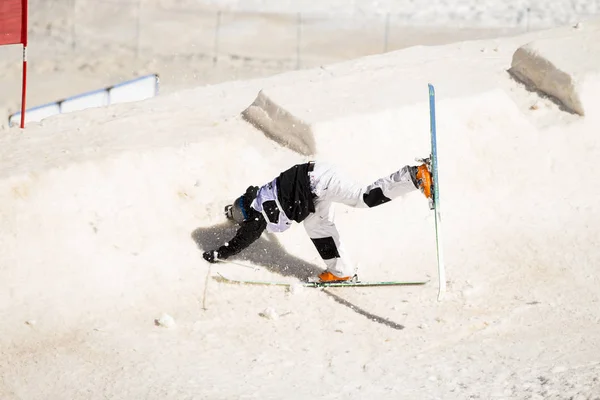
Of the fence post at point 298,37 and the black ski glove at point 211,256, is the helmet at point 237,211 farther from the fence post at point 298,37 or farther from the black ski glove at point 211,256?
the fence post at point 298,37

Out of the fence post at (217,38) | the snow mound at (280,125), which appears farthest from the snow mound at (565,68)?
the fence post at (217,38)

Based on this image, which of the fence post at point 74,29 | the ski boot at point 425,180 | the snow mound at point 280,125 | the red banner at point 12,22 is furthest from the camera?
the fence post at point 74,29

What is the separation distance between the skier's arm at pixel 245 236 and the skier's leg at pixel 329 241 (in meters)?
0.37

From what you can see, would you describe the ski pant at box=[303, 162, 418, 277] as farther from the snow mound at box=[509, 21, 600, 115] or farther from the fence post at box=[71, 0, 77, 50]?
the fence post at box=[71, 0, 77, 50]

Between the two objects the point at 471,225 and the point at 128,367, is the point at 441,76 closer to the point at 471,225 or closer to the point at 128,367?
the point at 471,225

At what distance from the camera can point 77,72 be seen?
58.2 feet

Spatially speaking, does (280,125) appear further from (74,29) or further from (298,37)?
(74,29)

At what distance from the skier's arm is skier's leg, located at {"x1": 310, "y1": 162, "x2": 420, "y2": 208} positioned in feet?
1.91

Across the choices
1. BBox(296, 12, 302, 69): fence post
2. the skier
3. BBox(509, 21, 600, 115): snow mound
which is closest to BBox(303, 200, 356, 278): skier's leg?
the skier

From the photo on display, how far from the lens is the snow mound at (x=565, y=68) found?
8.60 m

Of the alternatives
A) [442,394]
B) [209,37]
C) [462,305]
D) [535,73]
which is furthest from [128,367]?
[209,37]

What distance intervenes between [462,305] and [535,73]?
341 centimetres

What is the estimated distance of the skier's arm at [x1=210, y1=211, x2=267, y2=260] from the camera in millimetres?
6949

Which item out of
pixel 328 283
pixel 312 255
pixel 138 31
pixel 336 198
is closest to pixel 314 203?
pixel 336 198
